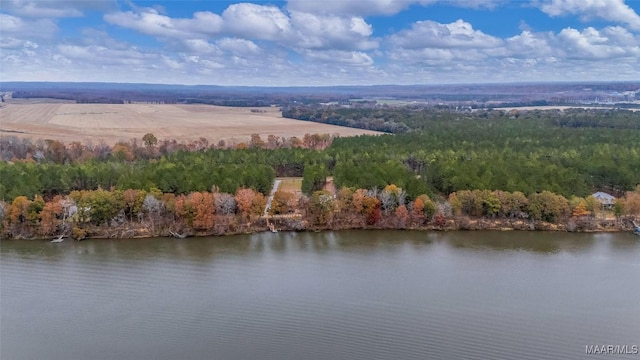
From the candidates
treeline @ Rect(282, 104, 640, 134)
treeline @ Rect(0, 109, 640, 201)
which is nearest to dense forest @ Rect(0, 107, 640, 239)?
treeline @ Rect(0, 109, 640, 201)

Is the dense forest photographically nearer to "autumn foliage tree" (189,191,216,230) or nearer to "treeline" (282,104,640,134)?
"autumn foliage tree" (189,191,216,230)

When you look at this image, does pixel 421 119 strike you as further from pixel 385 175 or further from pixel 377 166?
pixel 385 175

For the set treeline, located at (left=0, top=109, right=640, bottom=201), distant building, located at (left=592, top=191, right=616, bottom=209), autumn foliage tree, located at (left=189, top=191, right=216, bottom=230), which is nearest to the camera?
autumn foliage tree, located at (left=189, top=191, right=216, bottom=230)

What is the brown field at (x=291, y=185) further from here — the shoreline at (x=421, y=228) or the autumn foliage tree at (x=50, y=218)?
the autumn foliage tree at (x=50, y=218)

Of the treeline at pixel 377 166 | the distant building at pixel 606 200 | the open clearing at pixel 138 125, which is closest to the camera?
the distant building at pixel 606 200

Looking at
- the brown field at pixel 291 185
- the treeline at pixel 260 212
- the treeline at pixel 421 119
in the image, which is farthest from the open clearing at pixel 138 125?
the treeline at pixel 260 212

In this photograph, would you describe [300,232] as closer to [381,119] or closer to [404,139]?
[404,139]

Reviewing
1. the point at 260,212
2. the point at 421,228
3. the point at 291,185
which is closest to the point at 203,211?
the point at 260,212
